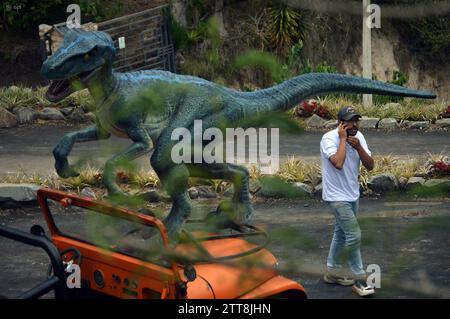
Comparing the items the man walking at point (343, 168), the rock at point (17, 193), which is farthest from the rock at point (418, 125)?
the man walking at point (343, 168)

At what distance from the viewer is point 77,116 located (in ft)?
54.0

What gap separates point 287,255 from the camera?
223 centimetres

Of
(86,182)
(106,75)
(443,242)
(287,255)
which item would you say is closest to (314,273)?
(287,255)

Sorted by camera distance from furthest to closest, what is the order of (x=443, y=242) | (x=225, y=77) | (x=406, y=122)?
(x=406, y=122) < (x=443, y=242) < (x=225, y=77)

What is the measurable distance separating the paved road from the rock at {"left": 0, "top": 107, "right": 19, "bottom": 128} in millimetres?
248

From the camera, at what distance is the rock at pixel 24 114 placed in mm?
16484

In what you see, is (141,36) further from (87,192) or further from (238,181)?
(238,181)

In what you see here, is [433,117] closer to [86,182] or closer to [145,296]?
[86,182]

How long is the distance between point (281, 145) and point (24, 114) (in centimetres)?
515

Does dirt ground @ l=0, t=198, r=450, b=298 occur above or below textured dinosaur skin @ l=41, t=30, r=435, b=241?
below

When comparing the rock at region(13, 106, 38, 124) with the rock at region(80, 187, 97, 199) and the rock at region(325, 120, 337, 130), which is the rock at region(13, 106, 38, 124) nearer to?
the rock at region(325, 120, 337, 130)

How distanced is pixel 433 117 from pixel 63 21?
7372 mm

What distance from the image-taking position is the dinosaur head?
5.75 meters

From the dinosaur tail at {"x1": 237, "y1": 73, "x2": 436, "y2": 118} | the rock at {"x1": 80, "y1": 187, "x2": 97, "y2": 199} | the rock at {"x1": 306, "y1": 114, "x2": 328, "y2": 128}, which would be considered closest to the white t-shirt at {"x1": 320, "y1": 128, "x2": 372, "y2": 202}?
the dinosaur tail at {"x1": 237, "y1": 73, "x2": 436, "y2": 118}
